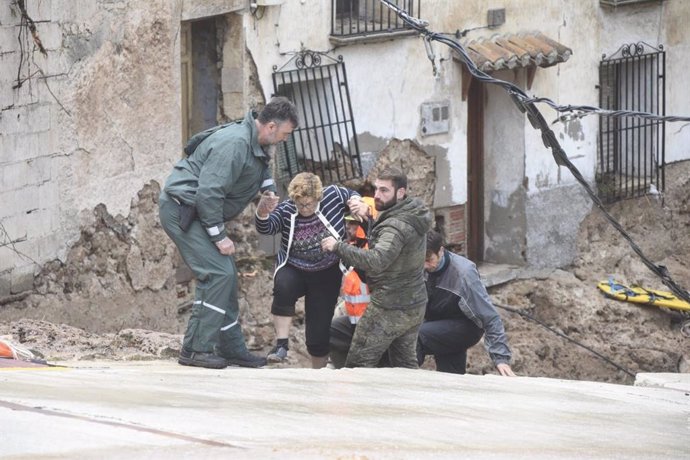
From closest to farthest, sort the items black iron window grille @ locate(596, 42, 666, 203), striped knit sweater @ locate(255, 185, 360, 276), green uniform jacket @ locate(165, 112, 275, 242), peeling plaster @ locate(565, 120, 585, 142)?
1. green uniform jacket @ locate(165, 112, 275, 242)
2. striped knit sweater @ locate(255, 185, 360, 276)
3. peeling plaster @ locate(565, 120, 585, 142)
4. black iron window grille @ locate(596, 42, 666, 203)

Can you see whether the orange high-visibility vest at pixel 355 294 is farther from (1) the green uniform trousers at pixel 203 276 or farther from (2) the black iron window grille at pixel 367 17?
(2) the black iron window grille at pixel 367 17

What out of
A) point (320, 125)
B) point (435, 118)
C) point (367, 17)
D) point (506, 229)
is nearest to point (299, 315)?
point (320, 125)

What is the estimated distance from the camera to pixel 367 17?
45.6 ft

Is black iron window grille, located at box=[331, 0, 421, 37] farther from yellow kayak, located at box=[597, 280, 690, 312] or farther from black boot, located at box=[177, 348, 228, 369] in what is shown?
black boot, located at box=[177, 348, 228, 369]

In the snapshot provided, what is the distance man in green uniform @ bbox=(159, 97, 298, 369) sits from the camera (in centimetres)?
847

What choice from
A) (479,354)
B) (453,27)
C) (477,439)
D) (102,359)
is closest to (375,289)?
(102,359)

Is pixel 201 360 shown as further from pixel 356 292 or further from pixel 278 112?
pixel 278 112

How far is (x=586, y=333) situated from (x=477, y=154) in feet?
7.17

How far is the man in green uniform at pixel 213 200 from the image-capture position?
8469mm

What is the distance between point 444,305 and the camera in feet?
30.9

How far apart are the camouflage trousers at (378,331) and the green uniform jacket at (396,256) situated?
0.05m

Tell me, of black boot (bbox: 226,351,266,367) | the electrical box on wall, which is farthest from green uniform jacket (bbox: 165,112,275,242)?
the electrical box on wall

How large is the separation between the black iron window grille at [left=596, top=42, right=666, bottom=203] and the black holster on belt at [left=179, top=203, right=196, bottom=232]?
8.46m

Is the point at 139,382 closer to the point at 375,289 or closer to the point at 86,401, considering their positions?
the point at 86,401
